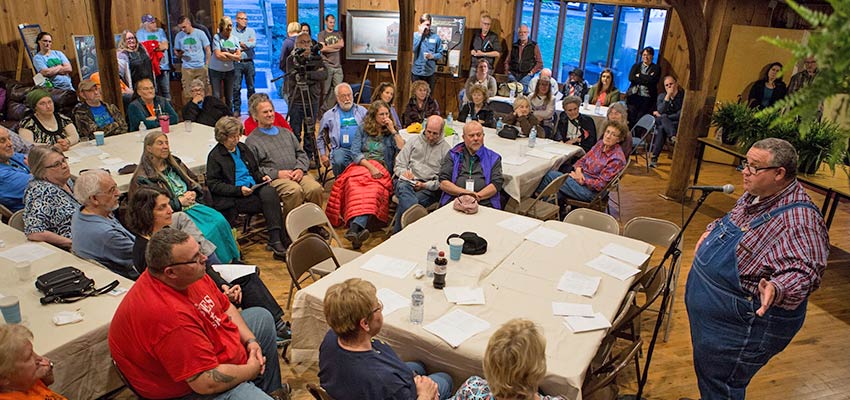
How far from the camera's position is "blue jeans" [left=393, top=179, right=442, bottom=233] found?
5516 mm

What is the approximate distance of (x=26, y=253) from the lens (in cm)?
350

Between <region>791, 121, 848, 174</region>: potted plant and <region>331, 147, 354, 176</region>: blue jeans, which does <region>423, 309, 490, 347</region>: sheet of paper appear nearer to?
<region>331, 147, 354, 176</region>: blue jeans

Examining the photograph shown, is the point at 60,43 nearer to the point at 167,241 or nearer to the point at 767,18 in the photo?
the point at 167,241

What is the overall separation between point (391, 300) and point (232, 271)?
115cm

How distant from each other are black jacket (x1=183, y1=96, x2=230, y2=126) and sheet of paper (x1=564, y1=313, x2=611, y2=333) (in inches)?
199

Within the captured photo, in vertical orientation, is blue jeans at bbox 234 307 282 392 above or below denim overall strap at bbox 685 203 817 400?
below

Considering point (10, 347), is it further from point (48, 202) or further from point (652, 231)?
point (652, 231)

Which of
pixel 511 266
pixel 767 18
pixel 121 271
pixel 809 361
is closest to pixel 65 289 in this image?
pixel 121 271

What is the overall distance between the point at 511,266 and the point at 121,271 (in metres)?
2.46

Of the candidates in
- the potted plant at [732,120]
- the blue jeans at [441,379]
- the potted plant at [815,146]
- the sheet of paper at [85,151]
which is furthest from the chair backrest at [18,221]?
the potted plant at [732,120]

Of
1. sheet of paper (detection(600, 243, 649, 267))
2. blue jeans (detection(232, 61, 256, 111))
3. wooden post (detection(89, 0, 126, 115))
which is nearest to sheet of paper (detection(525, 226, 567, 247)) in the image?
sheet of paper (detection(600, 243, 649, 267))

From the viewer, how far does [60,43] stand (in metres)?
8.64

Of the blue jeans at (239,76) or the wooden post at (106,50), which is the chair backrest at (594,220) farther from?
the blue jeans at (239,76)

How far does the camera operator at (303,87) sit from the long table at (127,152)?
1667 millimetres
